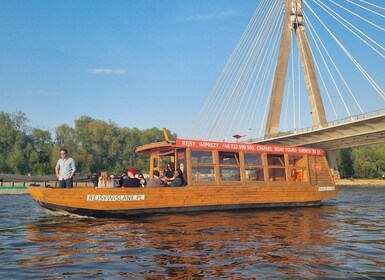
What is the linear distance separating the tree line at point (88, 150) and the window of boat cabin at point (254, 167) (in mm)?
36617

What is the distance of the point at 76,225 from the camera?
9.16 meters

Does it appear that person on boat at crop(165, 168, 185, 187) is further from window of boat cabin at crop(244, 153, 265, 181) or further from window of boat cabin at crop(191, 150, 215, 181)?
window of boat cabin at crop(244, 153, 265, 181)

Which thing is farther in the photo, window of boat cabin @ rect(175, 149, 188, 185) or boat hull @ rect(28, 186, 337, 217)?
window of boat cabin @ rect(175, 149, 188, 185)

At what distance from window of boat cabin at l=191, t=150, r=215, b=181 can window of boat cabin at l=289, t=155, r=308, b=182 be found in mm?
3722

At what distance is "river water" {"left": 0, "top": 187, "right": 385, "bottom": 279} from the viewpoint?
4.95 metres

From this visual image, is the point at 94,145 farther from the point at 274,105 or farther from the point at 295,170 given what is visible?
the point at 295,170

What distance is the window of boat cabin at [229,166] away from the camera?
1271 centimetres

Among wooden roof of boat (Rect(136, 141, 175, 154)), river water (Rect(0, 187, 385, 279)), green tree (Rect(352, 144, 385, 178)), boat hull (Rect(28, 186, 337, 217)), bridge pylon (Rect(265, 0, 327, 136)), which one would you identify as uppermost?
bridge pylon (Rect(265, 0, 327, 136))

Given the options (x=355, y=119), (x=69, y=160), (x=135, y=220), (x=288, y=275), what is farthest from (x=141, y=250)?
(x=355, y=119)

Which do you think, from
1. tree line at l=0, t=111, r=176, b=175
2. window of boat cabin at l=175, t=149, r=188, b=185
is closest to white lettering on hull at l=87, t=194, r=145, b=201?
window of boat cabin at l=175, t=149, r=188, b=185

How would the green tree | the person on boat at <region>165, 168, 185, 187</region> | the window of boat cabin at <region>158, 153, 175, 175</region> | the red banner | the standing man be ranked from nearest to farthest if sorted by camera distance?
the standing man, the person on boat at <region>165, 168, 185, 187</region>, the red banner, the window of boat cabin at <region>158, 153, 175, 175</region>, the green tree

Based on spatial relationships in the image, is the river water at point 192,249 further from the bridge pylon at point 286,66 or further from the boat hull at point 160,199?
the bridge pylon at point 286,66

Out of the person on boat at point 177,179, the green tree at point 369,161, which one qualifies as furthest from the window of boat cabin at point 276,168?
the green tree at point 369,161

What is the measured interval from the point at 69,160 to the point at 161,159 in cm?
420
